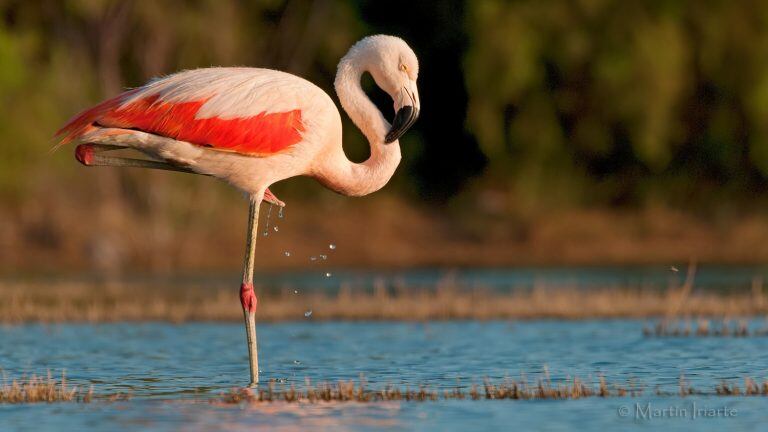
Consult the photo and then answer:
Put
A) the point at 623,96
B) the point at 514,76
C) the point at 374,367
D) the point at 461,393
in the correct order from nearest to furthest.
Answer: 1. the point at 461,393
2. the point at 374,367
3. the point at 623,96
4. the point at 514,76

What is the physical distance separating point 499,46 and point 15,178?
368 inches

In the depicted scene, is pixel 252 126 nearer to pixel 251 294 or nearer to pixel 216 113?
pixel 216 113

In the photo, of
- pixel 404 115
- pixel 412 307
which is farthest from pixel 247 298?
pixel 412 307

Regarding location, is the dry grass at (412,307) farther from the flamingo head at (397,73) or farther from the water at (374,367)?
the flamingo head at (397,73)

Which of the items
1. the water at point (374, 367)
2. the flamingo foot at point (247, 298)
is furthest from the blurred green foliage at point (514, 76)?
the flamingo foot at point (247, 298)

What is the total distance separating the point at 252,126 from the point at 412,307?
642 centimetres

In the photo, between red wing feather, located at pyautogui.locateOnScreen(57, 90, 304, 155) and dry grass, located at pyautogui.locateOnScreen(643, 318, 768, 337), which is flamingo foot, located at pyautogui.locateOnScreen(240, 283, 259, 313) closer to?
red wing feather, located at pyautogui.locateOnScreen(57, 90, 304, 155)

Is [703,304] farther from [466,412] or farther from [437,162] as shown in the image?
[437,162]

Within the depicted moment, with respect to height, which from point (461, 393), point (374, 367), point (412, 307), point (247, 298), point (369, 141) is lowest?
point (461, 393)

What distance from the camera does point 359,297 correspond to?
715 inches

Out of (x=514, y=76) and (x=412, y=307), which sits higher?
(x=514, y=76)

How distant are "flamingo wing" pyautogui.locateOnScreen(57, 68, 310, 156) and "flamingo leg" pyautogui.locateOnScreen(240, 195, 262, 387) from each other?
509 millimetres

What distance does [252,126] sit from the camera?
10.7 m

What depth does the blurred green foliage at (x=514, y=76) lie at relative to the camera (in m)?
27.7
